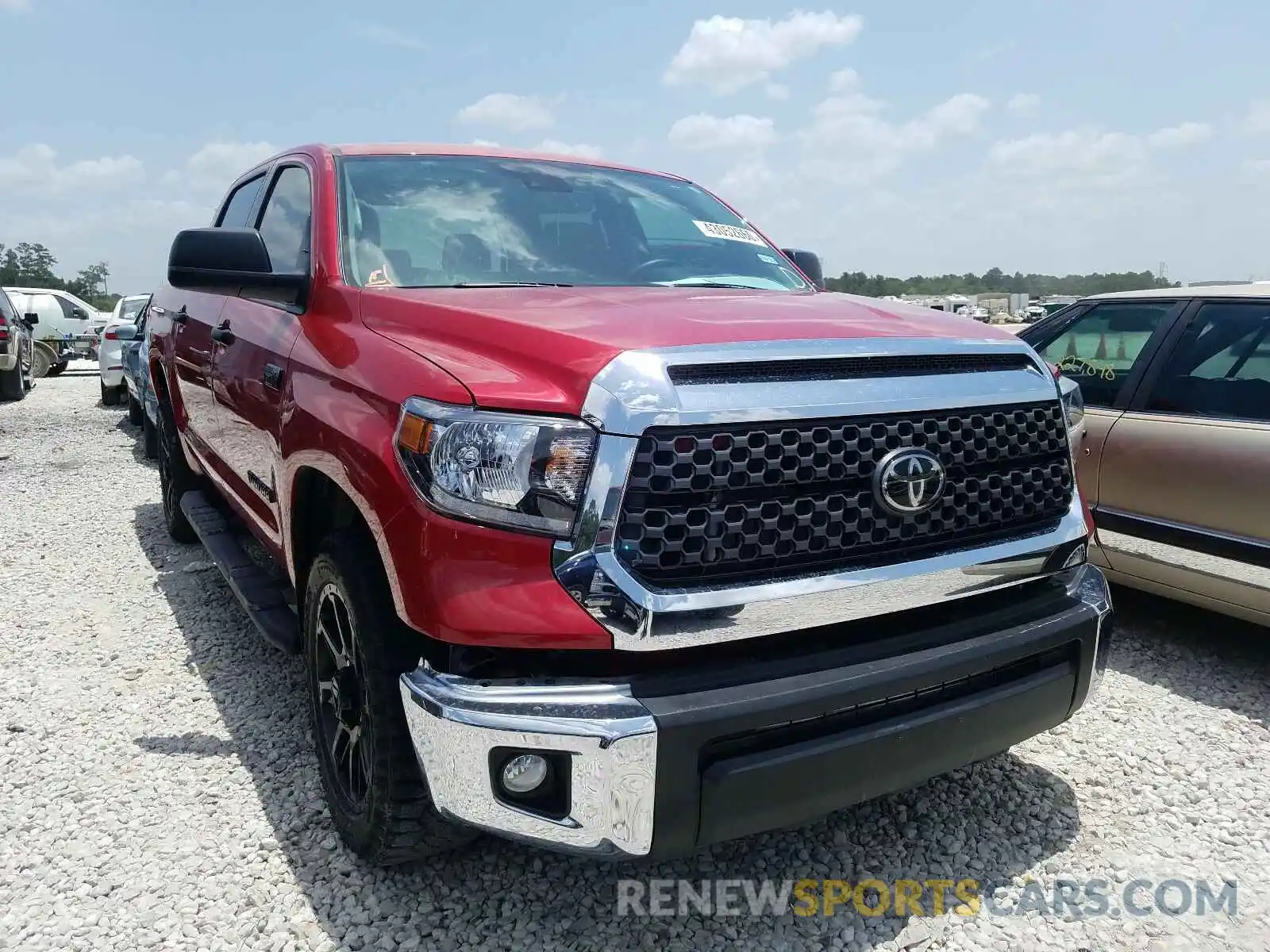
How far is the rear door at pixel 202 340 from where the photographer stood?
13.1 ft

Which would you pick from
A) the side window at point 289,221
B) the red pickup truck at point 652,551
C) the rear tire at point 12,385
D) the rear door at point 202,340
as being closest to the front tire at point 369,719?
the red pickup truck at point 652,551

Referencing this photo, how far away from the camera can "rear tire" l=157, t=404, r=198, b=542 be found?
5.32 m

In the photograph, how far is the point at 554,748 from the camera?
1823 millimetres

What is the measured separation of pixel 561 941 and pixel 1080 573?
1673mm

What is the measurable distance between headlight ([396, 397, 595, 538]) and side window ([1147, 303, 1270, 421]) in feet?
10.1

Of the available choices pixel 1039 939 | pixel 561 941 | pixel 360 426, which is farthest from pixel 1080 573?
pixel 360 426

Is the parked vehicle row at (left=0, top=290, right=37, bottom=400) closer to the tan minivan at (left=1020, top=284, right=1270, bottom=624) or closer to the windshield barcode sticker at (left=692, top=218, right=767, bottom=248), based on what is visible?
the windshield barcode sticker at (left=692, top=218, right=767, bottom=248)

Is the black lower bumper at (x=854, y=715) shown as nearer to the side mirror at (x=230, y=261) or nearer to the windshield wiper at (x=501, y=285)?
the windshield wiper at (x=501, y=285)

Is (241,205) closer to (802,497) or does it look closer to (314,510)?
(314,510)

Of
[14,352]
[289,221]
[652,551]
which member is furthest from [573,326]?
[14,352]

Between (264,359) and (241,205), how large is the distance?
1805 mm

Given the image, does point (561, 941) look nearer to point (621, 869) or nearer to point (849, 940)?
point (621, 869)

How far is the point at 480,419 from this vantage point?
6.32 ft

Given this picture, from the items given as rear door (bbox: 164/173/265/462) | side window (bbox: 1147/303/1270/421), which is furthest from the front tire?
side window (bbox: 1147/303/1270/421)
